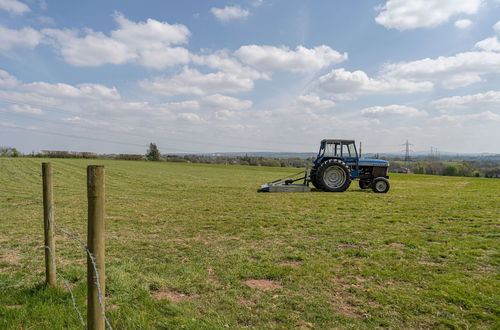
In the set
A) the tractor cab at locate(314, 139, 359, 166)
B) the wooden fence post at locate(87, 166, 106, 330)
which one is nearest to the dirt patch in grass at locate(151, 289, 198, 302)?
the wooden fence post at locate(87, 166, 106, 330)

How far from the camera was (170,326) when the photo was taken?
2967 mm

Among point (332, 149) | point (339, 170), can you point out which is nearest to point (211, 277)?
point (339, 170)

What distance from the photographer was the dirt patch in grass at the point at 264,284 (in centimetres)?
384

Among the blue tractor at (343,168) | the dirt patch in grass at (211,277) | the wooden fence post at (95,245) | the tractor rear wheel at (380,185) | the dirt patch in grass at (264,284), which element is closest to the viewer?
the wooden fence post at (95,245)

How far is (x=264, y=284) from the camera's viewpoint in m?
3.97

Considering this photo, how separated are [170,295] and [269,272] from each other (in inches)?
56.0

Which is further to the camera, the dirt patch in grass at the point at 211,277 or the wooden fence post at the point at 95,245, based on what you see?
the dirt patch in grass at the point at 211,277

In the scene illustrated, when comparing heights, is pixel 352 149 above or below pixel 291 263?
above

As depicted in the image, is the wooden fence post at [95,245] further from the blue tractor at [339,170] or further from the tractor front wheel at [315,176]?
the tractor front wheel at [315,176]

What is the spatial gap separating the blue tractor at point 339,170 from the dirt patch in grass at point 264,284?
10022mm

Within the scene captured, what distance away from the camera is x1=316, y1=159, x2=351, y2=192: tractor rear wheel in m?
13.8

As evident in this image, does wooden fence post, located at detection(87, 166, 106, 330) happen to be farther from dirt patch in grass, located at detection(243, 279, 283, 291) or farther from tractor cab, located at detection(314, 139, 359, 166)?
tractor cab, located at detection(314, 139, 359, 166)

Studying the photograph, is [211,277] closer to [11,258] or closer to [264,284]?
[264,284]

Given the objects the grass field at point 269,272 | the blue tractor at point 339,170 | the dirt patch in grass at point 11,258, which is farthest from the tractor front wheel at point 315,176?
the dirt patch in grass at point 11,258
